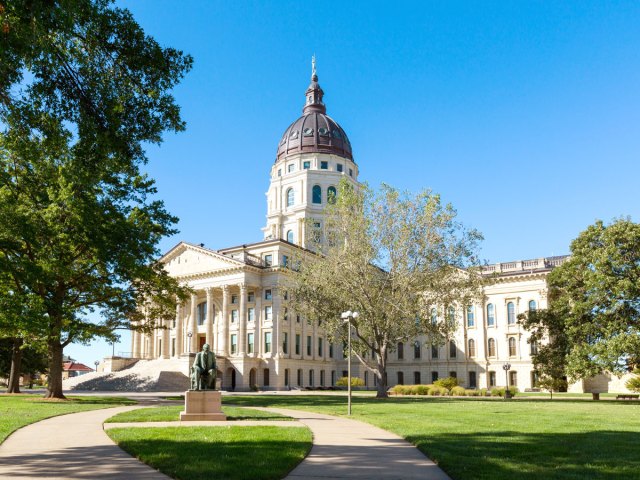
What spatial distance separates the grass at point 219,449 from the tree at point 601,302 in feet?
92.9

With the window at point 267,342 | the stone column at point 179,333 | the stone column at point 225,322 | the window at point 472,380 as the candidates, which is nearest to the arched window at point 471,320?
the window at point 472,380

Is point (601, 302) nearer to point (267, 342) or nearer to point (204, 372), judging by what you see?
point (204, 372)

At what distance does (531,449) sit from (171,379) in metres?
53.1

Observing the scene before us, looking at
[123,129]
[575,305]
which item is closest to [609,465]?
[123,129]

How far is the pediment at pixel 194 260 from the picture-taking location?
73150 millimetres

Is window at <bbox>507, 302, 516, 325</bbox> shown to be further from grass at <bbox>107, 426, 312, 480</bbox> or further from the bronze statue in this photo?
grass at <bbox>107, 426, 312, 480</bbox>

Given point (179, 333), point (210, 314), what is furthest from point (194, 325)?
point (179, 333)

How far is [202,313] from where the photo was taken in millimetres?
79812

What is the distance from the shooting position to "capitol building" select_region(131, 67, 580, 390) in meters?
71.7

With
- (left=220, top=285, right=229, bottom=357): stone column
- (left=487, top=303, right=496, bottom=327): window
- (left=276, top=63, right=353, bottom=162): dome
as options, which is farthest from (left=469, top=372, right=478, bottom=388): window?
(left=276, top=63, right=353, bottom=162): dome

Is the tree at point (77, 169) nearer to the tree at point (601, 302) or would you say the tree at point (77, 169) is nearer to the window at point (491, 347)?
the tree at point (601, 302)

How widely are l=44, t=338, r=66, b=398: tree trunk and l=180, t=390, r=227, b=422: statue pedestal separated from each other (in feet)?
63.3

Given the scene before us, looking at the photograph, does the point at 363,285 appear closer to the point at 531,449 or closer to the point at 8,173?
the point at 8,173

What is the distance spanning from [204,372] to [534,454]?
36.9ft
